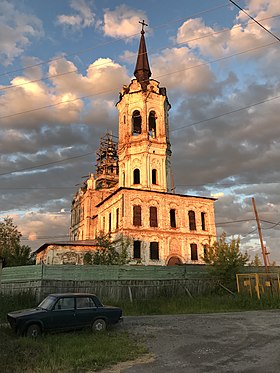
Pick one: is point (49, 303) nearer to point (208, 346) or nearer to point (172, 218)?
point (208, 346)

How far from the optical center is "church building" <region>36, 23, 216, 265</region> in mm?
35500

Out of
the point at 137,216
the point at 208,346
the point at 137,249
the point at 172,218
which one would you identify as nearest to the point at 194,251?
the point at 172,218

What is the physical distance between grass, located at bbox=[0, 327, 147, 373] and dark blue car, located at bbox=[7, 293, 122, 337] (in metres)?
0.35

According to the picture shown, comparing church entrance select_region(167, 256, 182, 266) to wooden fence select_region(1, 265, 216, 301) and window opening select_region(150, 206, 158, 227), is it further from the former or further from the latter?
wooden fence select_region(1, 265, 216, 301)

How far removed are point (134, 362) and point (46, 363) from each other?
206 cm

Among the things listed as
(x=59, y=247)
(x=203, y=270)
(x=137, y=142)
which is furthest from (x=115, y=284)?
(x=137, y=142)

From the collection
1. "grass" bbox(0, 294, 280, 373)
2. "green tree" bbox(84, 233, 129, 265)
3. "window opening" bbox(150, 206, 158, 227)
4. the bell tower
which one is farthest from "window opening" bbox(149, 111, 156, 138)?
"grass" bbox(0, 294, 280, 373)

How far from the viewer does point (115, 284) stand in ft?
71.3

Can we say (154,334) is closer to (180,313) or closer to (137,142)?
(180,313)

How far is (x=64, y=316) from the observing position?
1090 centimetres

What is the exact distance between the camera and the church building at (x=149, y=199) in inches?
1398

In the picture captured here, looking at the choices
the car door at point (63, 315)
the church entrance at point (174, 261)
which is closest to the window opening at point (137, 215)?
the church entrance at point (174, 261)

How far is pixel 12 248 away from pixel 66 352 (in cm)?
3519

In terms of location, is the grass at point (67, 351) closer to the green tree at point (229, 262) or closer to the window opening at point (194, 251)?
the green tree at point (229, 262)
